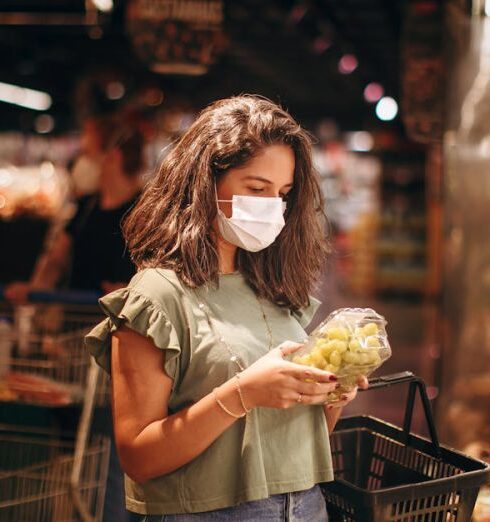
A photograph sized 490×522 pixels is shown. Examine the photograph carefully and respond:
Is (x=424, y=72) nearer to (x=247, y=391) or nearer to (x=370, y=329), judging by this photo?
(x=370, y=329)

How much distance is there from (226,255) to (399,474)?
31.9 inches

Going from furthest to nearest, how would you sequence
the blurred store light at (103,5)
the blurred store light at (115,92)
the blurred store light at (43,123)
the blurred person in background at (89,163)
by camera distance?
the blurred store light at (43,123) < the blurred store light at (115,92) < the blurred store light at (103,5) < the blurred person in background at (89,163)

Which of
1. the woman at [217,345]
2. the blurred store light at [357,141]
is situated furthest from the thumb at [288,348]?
the blurred store light at [357,141]

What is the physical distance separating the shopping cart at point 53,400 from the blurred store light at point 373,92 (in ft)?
42.4

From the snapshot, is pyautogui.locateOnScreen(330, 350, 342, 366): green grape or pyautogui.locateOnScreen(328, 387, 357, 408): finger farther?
pyautogui.locateOnScreen(328, 387, 357, 408): finger

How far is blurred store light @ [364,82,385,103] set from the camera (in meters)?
16.3

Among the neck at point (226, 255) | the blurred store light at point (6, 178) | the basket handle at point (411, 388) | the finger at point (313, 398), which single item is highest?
the blurred store light at point (6, 178)

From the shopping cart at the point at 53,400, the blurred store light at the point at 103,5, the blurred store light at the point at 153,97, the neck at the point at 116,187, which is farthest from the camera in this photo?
the blurred store light at the point at 153,97

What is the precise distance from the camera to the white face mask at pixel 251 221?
203 cm

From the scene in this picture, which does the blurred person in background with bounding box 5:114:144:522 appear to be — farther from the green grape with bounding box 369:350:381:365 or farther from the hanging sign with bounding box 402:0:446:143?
the hanging sign with bounding box 402:0:446:143

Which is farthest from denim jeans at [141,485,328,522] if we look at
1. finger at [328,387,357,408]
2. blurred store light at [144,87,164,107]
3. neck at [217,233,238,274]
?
blurred store light at [144,87,164,107]

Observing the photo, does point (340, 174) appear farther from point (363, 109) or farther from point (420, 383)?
point (420, 383)

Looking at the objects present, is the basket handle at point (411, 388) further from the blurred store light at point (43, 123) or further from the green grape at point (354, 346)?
the blurred store light at point (43, 123)

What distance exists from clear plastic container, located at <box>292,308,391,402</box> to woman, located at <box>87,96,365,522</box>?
0.06m
